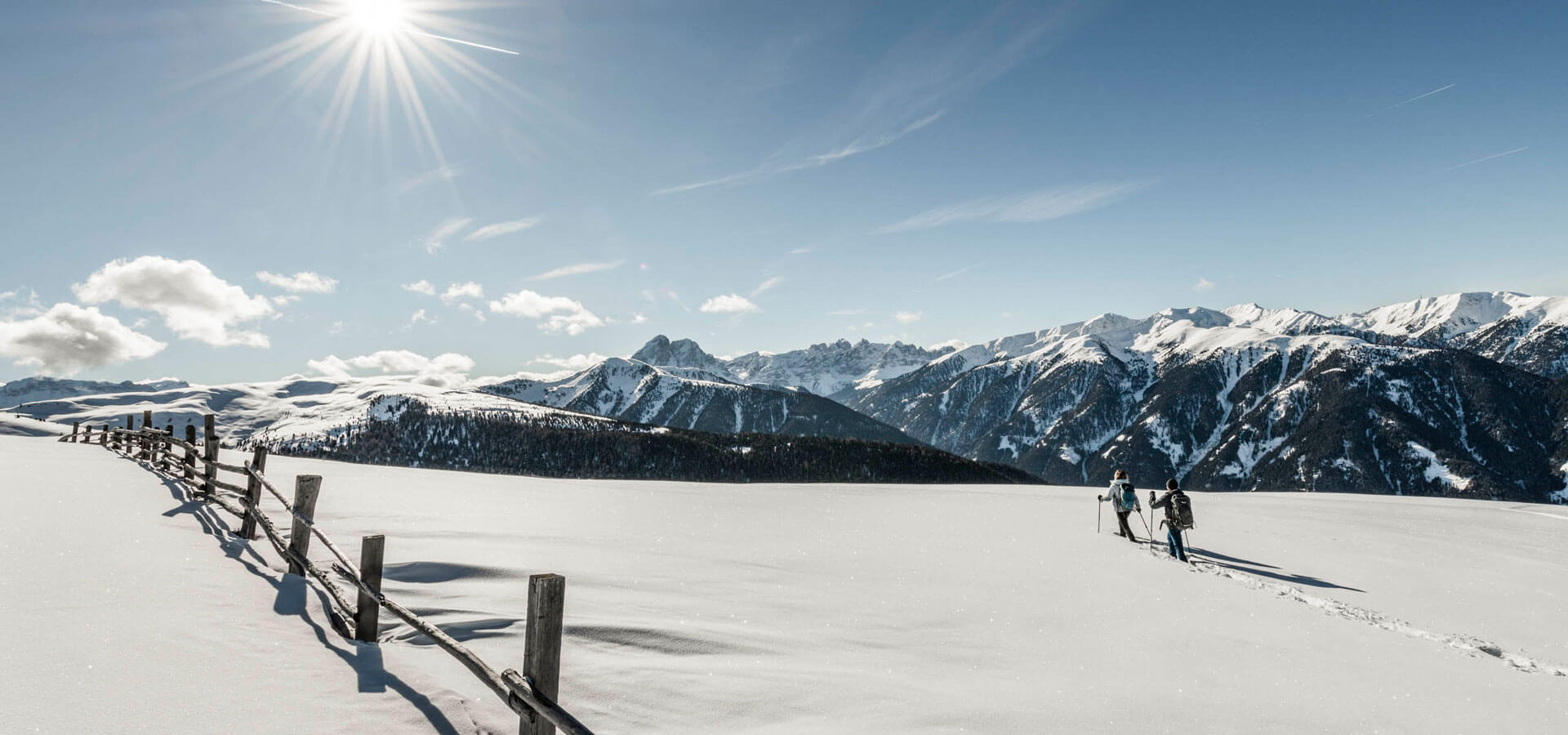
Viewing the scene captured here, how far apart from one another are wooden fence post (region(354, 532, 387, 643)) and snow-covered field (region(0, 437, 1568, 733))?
31 cm

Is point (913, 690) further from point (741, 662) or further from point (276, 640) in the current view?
point (276, 640)

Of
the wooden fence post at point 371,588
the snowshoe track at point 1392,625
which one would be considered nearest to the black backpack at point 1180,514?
the snowshoe track at point 1392,625

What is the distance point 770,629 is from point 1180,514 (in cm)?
1353

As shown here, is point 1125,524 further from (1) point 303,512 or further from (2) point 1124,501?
(1) point 303,512

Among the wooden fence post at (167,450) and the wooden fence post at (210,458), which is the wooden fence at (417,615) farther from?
the wooden fence post at (167,450)

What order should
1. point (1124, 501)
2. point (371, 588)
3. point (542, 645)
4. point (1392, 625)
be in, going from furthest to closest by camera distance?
point (1124, 501), point (1392, 625), point (371, 588), point (542, 645)

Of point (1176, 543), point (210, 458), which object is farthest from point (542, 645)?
point (1176, 543)

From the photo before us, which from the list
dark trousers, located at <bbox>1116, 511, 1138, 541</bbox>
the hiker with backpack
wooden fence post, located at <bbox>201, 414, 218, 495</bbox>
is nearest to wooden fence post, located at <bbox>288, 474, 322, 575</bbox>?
wooden fence post, located at <bbox>201, 414, 218, 495</bbox>

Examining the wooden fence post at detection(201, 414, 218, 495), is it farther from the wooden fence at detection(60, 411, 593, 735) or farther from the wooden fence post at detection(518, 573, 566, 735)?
the wooden fence post at detection(518, 573, 566, 735)

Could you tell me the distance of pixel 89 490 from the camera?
16.0 meters

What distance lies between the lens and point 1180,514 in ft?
56.3

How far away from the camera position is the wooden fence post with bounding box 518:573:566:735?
4398mm

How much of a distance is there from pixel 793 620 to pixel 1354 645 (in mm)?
8298

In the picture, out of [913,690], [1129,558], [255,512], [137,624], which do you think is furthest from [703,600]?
[1129,558]
